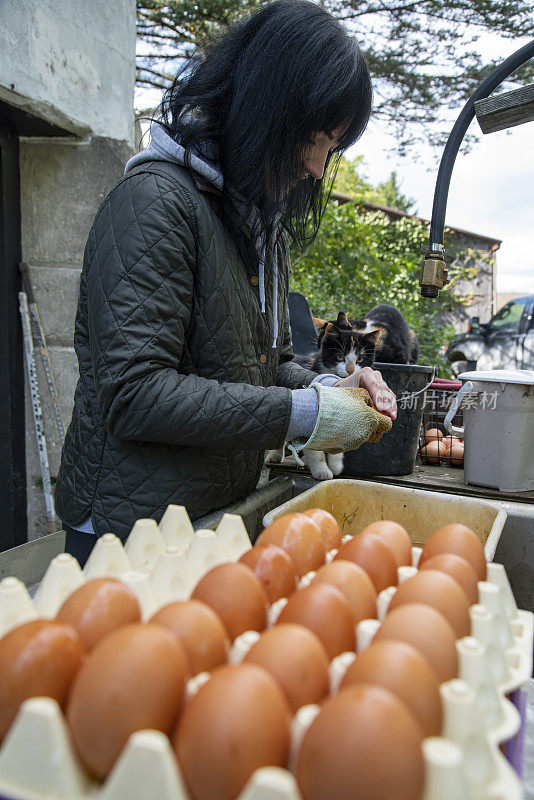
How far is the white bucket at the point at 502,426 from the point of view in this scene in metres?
1.95

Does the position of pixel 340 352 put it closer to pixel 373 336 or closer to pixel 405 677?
pixel 373 336

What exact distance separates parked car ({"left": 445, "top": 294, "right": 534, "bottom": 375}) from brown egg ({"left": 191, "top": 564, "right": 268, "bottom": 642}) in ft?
28.3

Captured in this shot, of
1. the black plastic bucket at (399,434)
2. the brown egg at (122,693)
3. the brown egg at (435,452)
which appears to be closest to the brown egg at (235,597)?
→ the brown egg at (122,693)

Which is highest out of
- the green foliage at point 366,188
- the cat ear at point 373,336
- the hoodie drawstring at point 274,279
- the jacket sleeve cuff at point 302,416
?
the green foliage at point 366,188

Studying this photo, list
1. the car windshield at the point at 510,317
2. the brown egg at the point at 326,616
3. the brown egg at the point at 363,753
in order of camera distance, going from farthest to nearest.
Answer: the car windshield at the point at 510,317, the brown egg at the point at 326,616, the brown egg at the point at 363,753

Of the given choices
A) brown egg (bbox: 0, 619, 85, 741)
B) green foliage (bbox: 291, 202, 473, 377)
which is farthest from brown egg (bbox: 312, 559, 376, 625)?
green foliage (bbox: 291, 202, 473, 377)

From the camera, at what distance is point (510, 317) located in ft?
31.9

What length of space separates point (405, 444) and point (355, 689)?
5.31ft

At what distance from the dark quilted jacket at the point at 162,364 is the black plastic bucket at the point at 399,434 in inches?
28.5

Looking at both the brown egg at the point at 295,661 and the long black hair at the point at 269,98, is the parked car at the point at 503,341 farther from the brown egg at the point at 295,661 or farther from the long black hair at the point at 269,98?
the brown egg at the point at 295,661

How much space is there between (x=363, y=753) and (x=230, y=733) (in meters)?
0.12

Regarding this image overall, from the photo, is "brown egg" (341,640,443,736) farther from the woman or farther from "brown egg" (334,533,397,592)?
the woman

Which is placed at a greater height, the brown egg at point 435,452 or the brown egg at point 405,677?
the brown egg at point 405,677

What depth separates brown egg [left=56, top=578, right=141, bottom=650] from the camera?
27.6 inches
